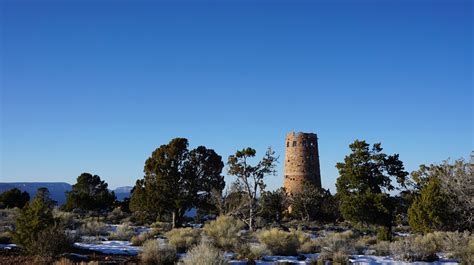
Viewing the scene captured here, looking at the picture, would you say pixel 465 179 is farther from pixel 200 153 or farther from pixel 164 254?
pixel 200 153

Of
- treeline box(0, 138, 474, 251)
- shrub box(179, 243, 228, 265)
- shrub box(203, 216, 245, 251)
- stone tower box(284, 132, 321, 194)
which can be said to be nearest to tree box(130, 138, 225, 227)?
treeline box(0, 138, 474, 251)

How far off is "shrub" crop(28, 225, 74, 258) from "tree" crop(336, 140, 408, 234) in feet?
57.9

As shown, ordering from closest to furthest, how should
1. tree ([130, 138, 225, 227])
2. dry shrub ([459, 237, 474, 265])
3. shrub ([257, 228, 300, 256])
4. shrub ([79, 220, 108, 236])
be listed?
dry shrub ([459, 237, 474, 265]), shrub ([257, 228, 300, 256]), shrub ([79, 220, 108, 236]), tree ([130, 138, 225, 227])

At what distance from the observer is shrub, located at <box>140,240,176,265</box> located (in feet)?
39.4

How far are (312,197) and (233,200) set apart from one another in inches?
602

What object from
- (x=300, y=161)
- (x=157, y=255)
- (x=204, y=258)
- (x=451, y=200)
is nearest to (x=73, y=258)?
(x=157, y=255)

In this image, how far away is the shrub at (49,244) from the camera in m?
12.4

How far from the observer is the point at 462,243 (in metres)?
15.7

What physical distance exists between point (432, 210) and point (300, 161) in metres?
30.3

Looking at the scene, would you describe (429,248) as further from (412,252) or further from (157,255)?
(157,255)

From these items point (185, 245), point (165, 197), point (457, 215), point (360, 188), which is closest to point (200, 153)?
point (165, 197)

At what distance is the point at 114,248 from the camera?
1569 centimetres

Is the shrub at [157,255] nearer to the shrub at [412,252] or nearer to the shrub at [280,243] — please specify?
the shrub at [280,243]

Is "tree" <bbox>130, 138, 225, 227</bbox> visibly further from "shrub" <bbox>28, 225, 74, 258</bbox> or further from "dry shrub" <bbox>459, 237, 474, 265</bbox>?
"dry shrub" <bbox>459, 237, 474, 265</bbox>
